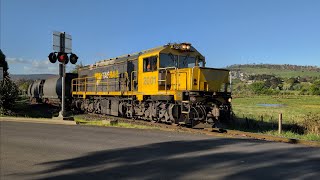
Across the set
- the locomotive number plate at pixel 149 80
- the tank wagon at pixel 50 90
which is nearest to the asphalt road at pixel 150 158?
the locomotive number plate at pixel 149 80

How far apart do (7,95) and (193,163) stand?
76.5 ft

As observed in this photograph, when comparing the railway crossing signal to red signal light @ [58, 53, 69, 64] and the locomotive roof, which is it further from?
the locomotive roof

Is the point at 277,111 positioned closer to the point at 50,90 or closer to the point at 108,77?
the point at 108,77

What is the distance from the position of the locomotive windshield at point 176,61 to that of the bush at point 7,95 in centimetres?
1449

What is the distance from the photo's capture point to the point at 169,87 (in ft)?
59.2

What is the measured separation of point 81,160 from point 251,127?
1258cm

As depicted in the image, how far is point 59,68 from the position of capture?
19531mm

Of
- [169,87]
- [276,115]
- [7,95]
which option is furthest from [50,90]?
[276,115]

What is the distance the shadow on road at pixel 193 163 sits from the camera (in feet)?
23.6

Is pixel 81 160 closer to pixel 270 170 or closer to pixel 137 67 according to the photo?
pixel 270 170

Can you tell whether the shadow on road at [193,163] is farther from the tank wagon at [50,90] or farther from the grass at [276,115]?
the tank wagon at [50,90]

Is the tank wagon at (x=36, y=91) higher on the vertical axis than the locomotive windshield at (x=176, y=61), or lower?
lower

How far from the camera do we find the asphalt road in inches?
286

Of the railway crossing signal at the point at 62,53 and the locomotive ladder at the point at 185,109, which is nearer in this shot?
the locomotive ladder at the point at 185,109
